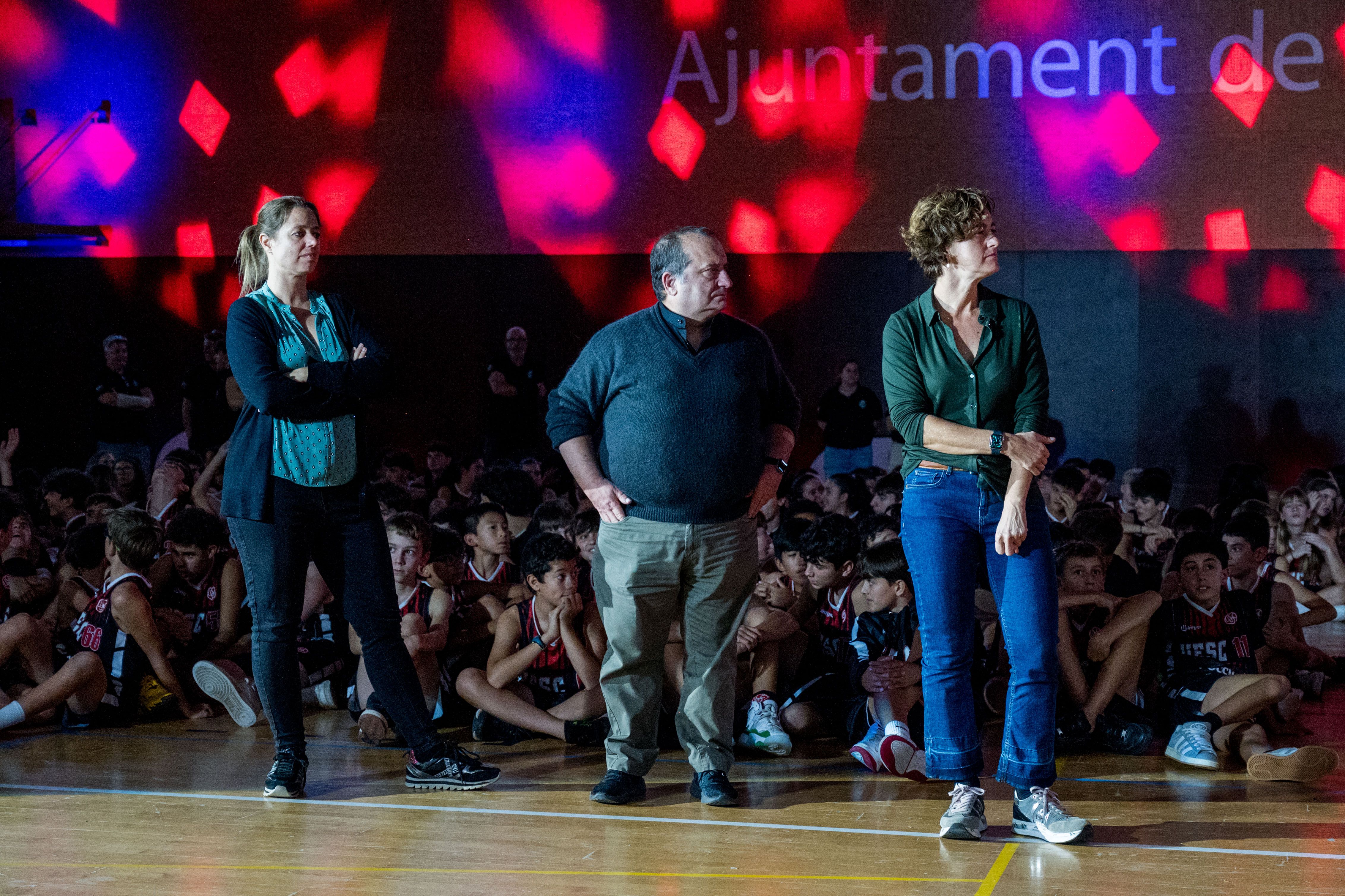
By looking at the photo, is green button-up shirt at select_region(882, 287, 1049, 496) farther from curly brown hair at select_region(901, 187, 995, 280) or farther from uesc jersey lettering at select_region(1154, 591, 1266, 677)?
uesc jersey lettering at select_region(1154, 591, 1266, 677)

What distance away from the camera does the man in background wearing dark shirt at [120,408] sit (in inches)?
340

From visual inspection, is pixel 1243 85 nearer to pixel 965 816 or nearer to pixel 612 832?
pixel 965 816

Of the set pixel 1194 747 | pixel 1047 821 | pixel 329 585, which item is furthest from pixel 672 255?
pixel 1194 747

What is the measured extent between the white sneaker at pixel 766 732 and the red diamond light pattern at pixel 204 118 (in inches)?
297

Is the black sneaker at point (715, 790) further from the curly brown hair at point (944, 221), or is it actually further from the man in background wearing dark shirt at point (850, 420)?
the man in background wearing dark shirt at point (850, 420)

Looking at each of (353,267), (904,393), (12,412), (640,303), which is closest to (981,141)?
(640,303)

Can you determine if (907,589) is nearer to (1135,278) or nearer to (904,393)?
(904,393)

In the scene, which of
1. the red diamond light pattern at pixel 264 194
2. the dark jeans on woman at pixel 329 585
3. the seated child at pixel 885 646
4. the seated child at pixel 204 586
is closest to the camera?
the dark jeans on woman at pixel 329 585

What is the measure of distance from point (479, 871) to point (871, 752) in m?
1.25

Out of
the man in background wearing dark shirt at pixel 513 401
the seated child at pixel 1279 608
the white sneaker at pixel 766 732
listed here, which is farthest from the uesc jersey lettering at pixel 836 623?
the man in background wearing dark shirt at pixel 513 401

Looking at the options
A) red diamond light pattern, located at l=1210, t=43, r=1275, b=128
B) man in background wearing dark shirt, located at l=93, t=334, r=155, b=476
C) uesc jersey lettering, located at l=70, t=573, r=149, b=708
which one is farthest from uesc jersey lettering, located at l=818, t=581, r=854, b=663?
red diamond light pattern, located at l=1210, t=43, r=1275, b=128

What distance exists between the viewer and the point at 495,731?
4141 millimetres

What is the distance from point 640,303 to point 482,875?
22.9 feet

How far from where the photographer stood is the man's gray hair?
3.16 metres
